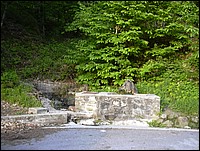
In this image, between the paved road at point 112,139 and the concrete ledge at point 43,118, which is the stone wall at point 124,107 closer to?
the concrete ledge at point 43,118

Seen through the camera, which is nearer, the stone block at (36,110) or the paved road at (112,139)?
the paved road at (112,139)

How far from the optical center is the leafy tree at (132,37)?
30.8 feet

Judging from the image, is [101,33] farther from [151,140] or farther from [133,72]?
[151,140]

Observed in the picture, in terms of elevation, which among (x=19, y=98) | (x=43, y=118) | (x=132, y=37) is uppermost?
(x=132, y=37)

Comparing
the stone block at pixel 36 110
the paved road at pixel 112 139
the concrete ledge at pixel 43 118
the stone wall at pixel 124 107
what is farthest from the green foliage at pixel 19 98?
the paved road at pixel 112 139

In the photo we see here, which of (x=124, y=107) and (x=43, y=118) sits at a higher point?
(x=124, y=107)

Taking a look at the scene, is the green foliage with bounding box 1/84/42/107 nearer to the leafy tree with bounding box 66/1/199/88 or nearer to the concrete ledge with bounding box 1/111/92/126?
the concrete ledge with bounding box 1/111/92/126

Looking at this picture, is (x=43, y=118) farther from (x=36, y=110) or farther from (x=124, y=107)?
(x=124, y=107)

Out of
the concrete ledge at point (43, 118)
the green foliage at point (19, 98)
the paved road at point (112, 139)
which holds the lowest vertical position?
the paved road at point (112, 139)

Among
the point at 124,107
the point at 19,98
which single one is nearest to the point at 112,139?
the point at 124,107

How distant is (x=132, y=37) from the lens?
364 inches

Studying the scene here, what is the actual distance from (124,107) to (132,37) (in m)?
3.14

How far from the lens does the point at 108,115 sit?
6.84m

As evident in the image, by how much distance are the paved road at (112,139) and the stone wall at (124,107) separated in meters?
0.89
